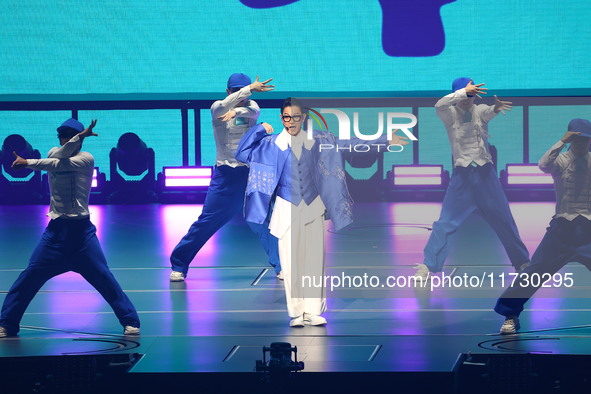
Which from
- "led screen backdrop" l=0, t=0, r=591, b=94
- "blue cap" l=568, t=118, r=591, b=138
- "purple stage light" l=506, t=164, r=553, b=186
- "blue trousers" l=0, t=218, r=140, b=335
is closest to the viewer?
"blue cap" l=568, t=118, r=591, b=138

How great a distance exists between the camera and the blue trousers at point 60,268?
8047 millimetres

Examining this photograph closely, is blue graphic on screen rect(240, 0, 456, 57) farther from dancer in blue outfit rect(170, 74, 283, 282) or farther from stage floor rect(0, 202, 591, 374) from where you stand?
dancer in blue outfit rect(170, 74, 283, 282)

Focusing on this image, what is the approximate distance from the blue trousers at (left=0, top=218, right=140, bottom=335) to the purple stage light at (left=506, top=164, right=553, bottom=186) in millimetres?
7221

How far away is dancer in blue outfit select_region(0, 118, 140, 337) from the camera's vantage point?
8.05 m

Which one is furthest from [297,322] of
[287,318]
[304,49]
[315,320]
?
[304,49]

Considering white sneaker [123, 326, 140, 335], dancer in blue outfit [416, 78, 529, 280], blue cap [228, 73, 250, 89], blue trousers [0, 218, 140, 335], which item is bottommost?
white sneaker [123, 326, 140, 335]

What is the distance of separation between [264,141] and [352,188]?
371 inches

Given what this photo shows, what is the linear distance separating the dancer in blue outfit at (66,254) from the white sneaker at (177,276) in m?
2.36

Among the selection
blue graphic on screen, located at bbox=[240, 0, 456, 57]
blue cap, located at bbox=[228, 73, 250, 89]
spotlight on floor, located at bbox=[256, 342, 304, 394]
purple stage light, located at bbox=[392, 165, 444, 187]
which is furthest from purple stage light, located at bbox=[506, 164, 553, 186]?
spotlight on floor, located at bbox=[256, 342, 304, 394]

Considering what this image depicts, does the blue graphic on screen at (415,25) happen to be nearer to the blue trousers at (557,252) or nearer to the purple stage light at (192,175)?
the purple stage light at (192,175)

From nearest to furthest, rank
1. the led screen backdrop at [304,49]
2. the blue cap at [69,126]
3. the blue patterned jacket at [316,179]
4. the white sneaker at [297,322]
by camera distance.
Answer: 1. the blue cap at [69,126]
2. the white sneaker at [297,322]
3. the blue patterned jacket at [316,179]
4. the led screen backdrop at [304,49]

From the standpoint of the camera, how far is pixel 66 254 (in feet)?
26.5

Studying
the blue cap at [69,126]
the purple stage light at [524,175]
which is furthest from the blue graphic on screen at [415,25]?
the blue cap at [69,126]

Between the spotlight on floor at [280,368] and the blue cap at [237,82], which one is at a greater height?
the blue cap at [237,82]
